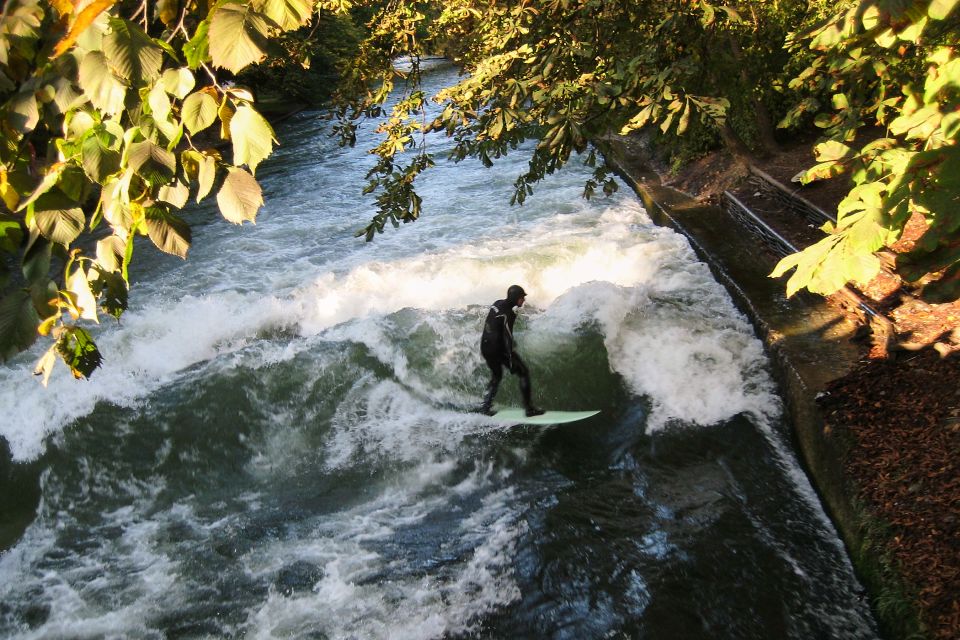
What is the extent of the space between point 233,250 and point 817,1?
11.1m

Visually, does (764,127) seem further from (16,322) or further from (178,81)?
(16,322)

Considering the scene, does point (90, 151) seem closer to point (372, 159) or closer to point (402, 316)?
point (402, 316)

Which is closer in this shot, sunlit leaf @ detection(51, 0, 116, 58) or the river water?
sunlit leaf @ detection(51, 0, 116, 58)

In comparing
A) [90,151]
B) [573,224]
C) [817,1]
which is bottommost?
[573,224]

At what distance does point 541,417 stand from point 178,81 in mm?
6362

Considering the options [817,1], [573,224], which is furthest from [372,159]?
[817,1]

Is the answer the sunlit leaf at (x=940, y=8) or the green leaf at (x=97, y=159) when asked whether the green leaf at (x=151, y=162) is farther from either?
the sunlit leaf at (x=940, y=8)

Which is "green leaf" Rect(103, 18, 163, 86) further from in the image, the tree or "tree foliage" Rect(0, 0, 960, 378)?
the tree

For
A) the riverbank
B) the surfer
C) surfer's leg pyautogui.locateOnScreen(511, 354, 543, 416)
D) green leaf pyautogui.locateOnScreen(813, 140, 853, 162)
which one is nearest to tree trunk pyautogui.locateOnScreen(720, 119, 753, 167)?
the riverbank

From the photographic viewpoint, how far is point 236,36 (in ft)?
3.97

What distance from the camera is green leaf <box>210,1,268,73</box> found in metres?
1.19

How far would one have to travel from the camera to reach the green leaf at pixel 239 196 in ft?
4.29

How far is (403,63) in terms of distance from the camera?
38.8 m

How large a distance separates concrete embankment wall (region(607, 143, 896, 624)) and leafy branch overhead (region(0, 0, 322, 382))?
4.88 meters
